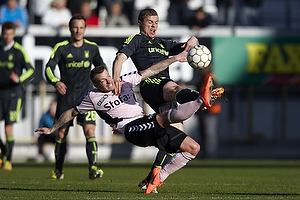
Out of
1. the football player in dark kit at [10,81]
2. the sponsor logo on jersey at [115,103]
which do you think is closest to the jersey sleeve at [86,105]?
the sponsor logo on jersey at [115,103]

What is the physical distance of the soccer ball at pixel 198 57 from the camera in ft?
26.0

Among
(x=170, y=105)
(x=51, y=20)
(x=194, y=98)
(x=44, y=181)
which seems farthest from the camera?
(x=51, y=20)

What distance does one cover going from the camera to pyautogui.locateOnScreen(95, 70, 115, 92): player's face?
7578 millimetres

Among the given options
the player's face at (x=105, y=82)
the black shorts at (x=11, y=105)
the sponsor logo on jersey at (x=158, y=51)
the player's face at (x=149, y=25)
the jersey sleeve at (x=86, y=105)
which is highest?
the player's face at (x=149, y=25)

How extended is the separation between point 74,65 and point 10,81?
2.45 metres

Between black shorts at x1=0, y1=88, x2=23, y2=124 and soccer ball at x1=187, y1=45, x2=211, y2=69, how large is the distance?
16.2 feet

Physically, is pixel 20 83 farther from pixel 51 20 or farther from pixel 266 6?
pixel 266 6

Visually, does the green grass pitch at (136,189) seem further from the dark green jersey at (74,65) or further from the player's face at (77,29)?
the player's face at (77,29)

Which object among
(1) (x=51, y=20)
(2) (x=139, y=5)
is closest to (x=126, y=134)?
(1) (x=51, y=20)

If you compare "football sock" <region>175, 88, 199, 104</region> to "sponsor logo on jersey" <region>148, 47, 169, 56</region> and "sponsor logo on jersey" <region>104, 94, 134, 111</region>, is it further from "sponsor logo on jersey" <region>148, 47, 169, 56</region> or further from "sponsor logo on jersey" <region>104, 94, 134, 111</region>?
"sponsor logo on jersey" <region>148, 47, 169, 56</region>

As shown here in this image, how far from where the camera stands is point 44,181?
9.52m

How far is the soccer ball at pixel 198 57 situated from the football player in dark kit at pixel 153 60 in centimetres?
34

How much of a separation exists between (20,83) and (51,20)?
6500 millimetres

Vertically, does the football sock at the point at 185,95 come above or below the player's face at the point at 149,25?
below
